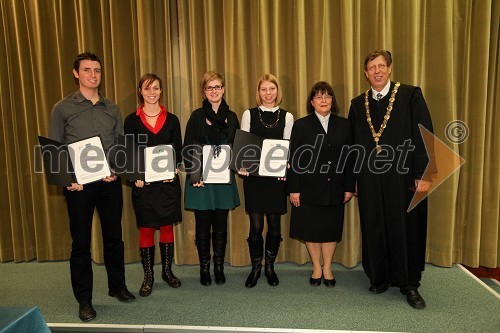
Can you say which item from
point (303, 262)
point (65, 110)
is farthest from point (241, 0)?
point (303, 262)

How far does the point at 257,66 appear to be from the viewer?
3.34 meters

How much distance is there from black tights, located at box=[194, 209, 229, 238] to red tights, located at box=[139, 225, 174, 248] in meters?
0.23

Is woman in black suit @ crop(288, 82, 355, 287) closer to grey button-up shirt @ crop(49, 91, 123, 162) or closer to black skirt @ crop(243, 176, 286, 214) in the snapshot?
black skirt @ crop(243, 176, 286, 214)

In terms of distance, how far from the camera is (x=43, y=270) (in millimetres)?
3445

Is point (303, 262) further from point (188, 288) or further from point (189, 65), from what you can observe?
point (189, 65)

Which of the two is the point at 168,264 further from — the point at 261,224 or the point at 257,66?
the point at 257,66

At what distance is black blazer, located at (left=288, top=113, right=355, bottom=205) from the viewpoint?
2.75 metres

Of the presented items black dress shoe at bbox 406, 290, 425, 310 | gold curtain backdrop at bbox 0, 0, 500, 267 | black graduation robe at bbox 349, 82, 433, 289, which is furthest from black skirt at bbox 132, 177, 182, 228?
black dress shoe at bbox 406, 290, 425, 310

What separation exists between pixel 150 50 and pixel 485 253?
11.5 feet

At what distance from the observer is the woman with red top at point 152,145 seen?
2.67m

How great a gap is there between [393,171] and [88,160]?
2.11 meters

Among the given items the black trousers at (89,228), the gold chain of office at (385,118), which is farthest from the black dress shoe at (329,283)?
the black trousers at (89,228)

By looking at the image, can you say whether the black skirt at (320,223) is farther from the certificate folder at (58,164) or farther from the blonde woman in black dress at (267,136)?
the certificate folder at (58,164)

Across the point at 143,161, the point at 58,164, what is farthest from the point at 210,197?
the point at 58,164
